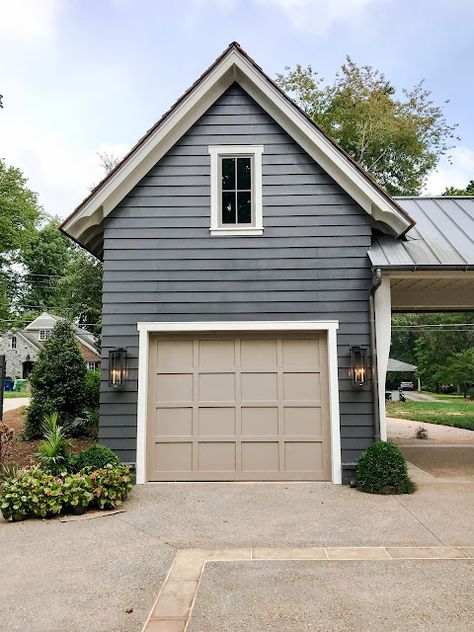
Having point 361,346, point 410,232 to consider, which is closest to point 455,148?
point 410,232

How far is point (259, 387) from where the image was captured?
6.96 metres

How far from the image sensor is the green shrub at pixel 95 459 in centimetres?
600

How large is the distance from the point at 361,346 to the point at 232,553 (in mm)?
3599

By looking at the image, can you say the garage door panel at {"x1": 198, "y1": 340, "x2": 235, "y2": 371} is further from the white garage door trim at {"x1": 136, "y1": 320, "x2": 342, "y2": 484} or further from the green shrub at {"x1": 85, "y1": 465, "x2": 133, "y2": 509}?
the green shrub at {"x1": 85, "y1": 465, "x2": 133, "y2": 509}

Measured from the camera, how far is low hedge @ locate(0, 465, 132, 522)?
5.21 m

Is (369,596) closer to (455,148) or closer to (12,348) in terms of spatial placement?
(455,148)

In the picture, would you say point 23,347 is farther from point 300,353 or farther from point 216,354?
point 300,353

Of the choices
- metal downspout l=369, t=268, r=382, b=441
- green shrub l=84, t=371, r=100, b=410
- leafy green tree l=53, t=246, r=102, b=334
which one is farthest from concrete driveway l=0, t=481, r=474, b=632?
leafy green tree l=53, t=246, r=102, b=334

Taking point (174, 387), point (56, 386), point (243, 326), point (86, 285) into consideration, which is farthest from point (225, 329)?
point (86, 285)

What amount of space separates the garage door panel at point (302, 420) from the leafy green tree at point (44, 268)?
38.9m

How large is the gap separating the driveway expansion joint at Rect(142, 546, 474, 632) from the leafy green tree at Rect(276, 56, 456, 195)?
783 inches

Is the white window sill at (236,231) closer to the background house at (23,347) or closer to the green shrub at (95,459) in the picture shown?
the green shrub at (95,459)

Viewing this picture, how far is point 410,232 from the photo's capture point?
7.49 meters

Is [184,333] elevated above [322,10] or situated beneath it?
situated beneath
